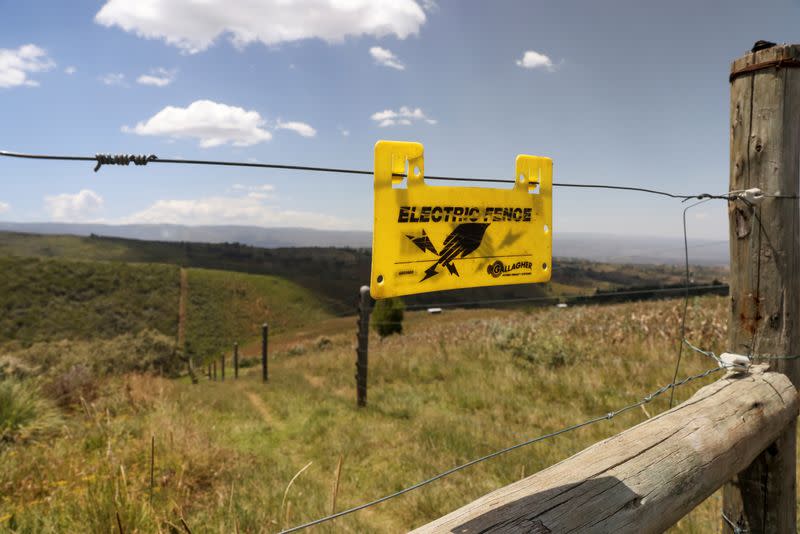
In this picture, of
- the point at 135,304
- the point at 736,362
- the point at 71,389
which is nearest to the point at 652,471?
the point at 736,362

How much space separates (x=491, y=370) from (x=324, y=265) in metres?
126

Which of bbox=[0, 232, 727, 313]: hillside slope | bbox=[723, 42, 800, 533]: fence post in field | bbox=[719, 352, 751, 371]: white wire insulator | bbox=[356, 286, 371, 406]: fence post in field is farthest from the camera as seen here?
bbox=[0, 232, 727, 313]: hillside slope

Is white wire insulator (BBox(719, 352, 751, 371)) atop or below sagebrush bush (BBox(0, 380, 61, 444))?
atop

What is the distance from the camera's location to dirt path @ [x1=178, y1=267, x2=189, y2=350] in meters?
75.3

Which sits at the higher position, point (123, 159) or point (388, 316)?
point (123, 159)

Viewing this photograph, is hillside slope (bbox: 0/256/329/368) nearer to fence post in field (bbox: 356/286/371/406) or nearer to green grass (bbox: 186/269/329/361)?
green grass (bbox: 186/269/329/361)

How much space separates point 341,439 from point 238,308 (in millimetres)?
91772

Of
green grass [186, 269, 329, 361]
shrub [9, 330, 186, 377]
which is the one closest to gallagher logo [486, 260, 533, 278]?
shrub [9, 330, 186, 377]

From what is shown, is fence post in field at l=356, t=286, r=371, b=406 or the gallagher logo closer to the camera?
the gallagher logo

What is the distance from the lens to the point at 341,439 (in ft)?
18.9

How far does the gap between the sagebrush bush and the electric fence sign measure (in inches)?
282

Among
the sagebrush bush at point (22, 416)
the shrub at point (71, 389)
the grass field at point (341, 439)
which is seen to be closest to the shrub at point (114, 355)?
the shrub at point (71, 389)

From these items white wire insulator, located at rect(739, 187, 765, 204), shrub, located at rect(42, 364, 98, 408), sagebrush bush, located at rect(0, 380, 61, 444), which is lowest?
shrub, located at rect(42, 364, 98, 408)

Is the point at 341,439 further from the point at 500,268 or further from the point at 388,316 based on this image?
the point at 388,316
